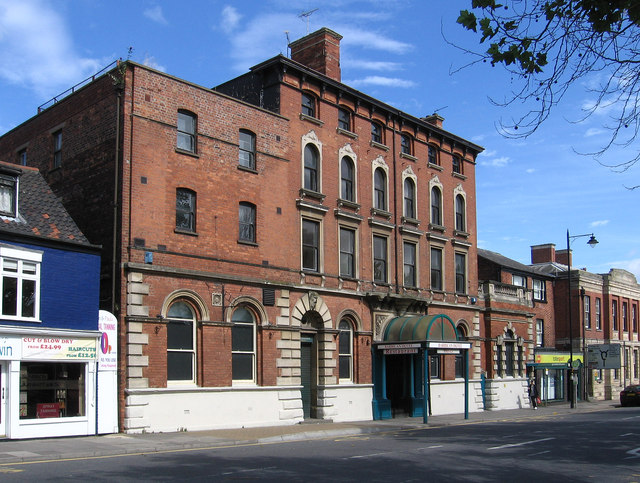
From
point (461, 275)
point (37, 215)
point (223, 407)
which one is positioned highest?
point (37, 215)

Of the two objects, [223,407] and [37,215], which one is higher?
[37,215]

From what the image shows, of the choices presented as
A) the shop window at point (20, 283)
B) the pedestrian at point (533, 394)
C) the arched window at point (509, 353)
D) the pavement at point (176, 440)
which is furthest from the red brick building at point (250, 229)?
the pedestrian at point (533, 394)

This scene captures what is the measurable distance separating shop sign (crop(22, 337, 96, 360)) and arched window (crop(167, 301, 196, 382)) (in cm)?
272

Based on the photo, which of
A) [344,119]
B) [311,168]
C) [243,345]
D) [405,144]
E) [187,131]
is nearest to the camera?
[187,131]

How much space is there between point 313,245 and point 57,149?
1028 centimetres

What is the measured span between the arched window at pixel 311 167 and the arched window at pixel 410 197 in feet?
20.9

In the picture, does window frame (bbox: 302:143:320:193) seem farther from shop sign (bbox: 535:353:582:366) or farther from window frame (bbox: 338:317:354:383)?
shop sign (bbox: 535:353:582:366)

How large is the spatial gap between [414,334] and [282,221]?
7.73 metres

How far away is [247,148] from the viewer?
1061 inches

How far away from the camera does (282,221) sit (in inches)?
1091

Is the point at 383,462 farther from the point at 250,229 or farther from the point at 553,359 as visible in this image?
the point at 553,359

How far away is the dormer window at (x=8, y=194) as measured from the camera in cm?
2084

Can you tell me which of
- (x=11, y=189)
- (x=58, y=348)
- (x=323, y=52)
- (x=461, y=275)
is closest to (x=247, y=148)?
(x=323, y=52)

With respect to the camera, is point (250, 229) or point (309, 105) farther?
point (309, 105)
